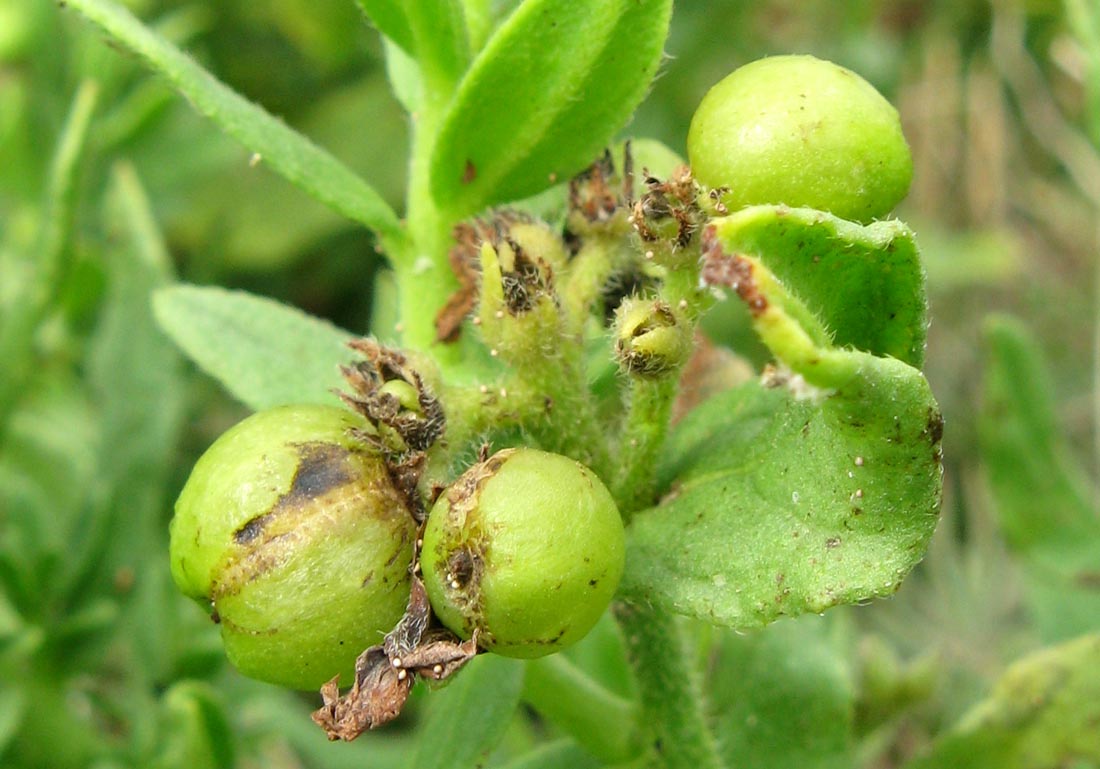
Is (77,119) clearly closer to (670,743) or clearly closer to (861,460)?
(670,743)

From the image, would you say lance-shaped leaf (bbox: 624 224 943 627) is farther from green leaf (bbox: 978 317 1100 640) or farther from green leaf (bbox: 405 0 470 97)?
green leaf (bbox: 978 317 1100 640)

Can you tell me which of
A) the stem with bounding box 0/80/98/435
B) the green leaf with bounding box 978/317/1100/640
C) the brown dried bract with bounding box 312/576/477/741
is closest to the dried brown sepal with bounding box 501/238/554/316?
the brown dried bract with bounding box 312/576/477/741

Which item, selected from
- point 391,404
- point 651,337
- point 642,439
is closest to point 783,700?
point 642,439

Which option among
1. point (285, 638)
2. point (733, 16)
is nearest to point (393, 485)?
point (285, 638)

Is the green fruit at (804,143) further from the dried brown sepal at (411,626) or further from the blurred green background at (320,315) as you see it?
the blurred green background at (320,315)

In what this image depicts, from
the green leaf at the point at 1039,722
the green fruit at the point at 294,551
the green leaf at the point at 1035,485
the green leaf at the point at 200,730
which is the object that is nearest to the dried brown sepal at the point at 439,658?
the green fruit at the point at 294,551
